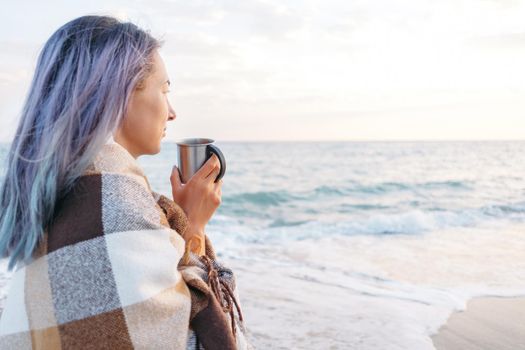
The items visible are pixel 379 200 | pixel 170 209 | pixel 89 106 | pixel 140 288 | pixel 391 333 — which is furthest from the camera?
pixel 379 200

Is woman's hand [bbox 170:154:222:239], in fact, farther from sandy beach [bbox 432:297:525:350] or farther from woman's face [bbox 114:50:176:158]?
sandy beach [bbox 432:297:525:350]

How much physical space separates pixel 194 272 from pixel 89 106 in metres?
0.56

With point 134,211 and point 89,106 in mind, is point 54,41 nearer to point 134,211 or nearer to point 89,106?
point 89,106

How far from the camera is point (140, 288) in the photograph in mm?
1306

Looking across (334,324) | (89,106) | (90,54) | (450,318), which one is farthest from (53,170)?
(450,318)

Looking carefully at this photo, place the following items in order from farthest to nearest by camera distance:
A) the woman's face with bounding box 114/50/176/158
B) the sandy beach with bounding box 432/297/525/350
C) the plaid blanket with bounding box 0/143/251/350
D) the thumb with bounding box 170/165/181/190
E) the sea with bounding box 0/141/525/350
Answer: the sea with bounding box 0/141/525/350 < the sandy beach with bounding box 432/297/525/350 < the thumb with bounding box 170/165/181/190 < the woman's face with bounding box 114/50/176/158 < the plaid blanket with bounding box 0/143/251/350

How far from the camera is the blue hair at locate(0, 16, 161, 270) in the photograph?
4.54 feet

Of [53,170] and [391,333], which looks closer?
[53,170]

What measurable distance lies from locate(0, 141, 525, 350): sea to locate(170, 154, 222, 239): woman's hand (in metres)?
0.59

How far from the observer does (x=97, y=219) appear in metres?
1.32

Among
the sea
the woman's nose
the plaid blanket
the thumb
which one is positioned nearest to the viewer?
the plaid blanket

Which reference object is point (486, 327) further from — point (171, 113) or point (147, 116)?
point (147, 116)

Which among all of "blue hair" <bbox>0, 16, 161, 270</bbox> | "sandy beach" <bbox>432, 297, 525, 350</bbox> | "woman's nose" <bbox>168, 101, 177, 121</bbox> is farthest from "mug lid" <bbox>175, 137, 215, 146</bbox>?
"sandy beach" <bbox>432, 297, 525, 350</bbox>

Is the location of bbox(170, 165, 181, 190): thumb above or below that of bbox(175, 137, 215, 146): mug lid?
below
